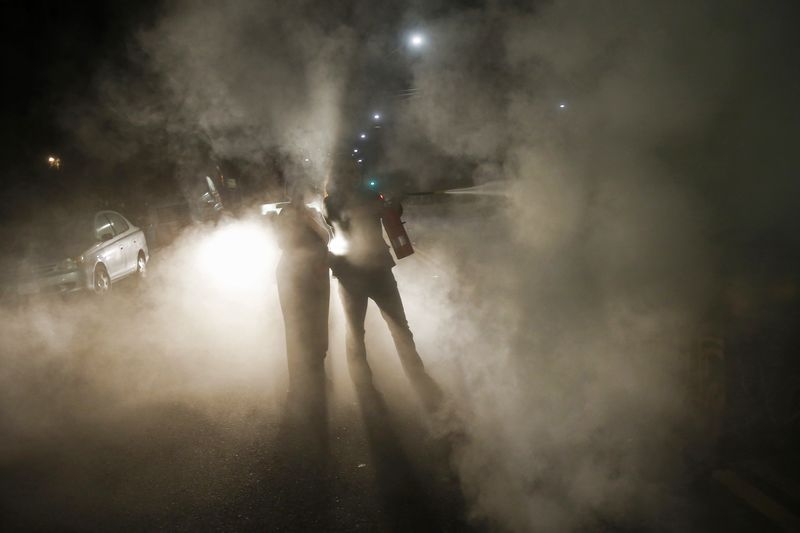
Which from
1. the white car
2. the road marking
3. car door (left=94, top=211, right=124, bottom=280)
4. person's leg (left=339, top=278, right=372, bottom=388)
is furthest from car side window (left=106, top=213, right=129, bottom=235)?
the road marking

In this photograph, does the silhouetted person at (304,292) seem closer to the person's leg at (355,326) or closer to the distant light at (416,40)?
the person's leg at (355,326)

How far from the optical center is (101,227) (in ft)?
23.5

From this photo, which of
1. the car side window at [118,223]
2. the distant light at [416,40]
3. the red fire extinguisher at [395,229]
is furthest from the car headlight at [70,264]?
the distant light at [416,40]

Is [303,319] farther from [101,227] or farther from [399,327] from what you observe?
[101,227]

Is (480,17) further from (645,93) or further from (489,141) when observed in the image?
(645,93)

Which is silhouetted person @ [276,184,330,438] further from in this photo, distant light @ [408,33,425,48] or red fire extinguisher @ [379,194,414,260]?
distant light @ [408,33,425,48]

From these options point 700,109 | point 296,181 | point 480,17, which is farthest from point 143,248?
point 700,109

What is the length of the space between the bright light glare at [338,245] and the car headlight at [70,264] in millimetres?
4354

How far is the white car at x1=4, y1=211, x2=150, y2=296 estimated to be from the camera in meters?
5.97

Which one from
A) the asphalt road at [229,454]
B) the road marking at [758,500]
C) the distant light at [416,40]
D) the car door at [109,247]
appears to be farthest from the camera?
the car door at [109,247]

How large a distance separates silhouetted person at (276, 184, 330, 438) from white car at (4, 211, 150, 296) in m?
4.12

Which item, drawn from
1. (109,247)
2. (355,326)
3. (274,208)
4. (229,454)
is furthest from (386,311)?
(109,247)

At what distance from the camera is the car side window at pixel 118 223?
7684mm

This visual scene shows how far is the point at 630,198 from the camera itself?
3311mm
